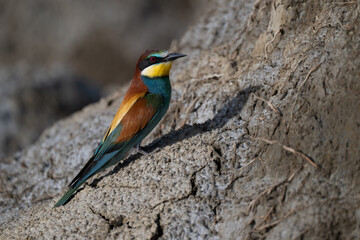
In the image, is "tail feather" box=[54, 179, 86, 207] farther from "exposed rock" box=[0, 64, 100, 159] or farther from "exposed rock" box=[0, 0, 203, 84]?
"exposed rock" box=[0, 0, 203, 84]

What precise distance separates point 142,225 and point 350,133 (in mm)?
1159

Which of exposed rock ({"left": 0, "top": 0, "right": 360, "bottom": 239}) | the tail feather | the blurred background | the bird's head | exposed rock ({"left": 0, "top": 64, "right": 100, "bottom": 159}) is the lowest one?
exposed rock ({"left": 0, "top": 0, "right": 360, "bottom": 239})

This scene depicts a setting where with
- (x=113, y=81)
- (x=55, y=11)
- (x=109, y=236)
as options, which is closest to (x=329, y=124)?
(x=109, y=236)

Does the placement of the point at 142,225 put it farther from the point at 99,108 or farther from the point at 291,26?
the point at 99,108

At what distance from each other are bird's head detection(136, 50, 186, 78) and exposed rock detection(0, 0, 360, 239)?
0.42m

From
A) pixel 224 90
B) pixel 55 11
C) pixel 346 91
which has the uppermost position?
pixel 55 11

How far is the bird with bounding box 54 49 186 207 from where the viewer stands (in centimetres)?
304

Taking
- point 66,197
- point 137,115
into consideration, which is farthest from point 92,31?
point 66,197

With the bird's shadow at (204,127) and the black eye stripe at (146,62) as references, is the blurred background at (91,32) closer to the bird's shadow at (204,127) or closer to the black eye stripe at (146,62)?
the black eye stripe at (146,62)

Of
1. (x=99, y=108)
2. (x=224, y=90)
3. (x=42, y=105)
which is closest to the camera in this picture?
(x=224, y=90)

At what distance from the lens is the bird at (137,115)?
3.04m

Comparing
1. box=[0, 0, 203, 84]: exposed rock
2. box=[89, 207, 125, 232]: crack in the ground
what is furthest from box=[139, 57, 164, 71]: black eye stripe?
box=[0, 0, 203, 84]: exposed rock

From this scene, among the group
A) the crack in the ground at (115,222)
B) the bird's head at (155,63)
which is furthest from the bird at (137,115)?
the crack in the ground at (115,222)

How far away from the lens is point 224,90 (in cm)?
346
